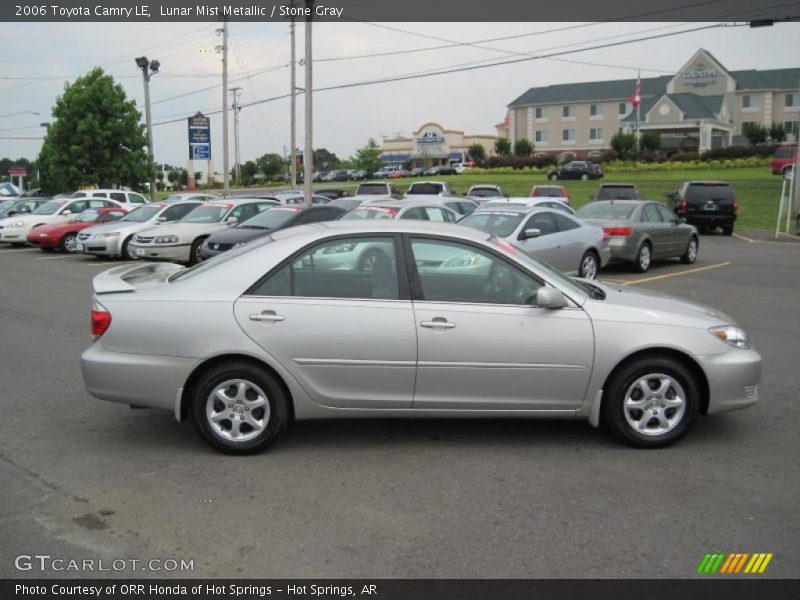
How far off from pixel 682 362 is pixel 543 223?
8.56 metres

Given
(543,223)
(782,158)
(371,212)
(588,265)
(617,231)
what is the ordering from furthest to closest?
(782,158) → (371,212) → (617,231) → (588,265) → (543,223)

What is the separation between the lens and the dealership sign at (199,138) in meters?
37.0

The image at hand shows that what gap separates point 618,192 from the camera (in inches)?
1041

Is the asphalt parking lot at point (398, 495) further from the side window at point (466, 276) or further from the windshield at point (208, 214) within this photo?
the windshield at point (208, 214)

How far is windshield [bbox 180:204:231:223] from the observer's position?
19.2 metres

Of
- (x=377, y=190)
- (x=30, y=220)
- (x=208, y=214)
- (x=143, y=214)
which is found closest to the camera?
(x=208, y=214)

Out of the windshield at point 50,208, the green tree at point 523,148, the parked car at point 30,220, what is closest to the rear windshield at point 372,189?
the parked car at point 30,220

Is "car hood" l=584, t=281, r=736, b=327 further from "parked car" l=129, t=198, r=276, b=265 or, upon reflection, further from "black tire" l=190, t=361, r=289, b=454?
"parked car" l=129, t=198, r=276, b=265

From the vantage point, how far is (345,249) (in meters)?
5.59

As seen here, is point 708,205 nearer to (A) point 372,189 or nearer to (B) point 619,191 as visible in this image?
(B) point 619,191

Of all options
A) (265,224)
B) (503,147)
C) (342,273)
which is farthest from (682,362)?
(503,147)

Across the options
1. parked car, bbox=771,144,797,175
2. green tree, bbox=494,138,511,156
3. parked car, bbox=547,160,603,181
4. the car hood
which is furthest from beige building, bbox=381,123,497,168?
the car hood

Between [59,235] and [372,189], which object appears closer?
[59,235]
